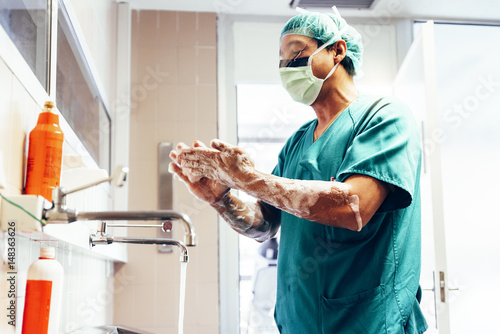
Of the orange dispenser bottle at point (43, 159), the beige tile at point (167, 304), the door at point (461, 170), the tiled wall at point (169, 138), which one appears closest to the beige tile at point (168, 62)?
the tiled wall at point (169, 138)

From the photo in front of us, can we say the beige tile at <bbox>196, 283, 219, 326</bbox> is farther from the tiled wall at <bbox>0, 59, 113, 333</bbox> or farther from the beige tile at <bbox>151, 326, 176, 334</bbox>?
the tiled wall at <bbox>0, 59, 113, 333</bbox>

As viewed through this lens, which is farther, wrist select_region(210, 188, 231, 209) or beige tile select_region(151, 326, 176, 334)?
beige tile select_region(151, 326, 176, 334)

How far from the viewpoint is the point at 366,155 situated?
1208 millimetres

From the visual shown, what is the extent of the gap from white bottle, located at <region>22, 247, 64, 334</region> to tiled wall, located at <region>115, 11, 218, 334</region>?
69.7 inches

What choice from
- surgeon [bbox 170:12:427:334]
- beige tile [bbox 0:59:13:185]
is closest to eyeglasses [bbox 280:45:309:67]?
surgeon [bbox 170:12:427:334]

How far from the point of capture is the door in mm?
2355

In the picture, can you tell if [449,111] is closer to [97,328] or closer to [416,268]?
[416,268]

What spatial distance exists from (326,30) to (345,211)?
602mm

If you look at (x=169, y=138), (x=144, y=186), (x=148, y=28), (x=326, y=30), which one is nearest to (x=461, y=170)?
(x=326, y=30)

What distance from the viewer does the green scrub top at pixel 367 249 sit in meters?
1.21

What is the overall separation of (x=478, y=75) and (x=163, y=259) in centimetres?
192

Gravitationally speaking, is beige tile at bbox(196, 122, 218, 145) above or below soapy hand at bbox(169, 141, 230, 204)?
above

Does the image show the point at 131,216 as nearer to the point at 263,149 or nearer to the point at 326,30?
the point at 326,30

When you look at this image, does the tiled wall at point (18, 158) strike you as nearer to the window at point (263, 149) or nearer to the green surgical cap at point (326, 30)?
the green surgical cap at point (326, 30)
